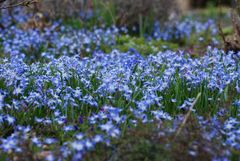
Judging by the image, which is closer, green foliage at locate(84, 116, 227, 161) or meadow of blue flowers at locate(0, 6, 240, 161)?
green foliage at locate(84, 116, 227, 161)

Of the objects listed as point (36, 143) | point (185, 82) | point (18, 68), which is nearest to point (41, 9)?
point (18, 68)

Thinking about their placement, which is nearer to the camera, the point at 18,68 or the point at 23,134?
the point at 23,134

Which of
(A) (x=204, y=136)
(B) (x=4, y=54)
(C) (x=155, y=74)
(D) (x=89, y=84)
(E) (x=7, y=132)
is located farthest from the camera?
(B) (x=4, y=54)

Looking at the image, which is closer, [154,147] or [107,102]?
[154,147]

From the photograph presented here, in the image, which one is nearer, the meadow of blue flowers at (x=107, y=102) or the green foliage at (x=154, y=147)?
the green foliage at (x=154, y=147)

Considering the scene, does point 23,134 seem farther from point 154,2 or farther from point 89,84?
point 154,2

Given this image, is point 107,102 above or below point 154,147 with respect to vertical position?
above

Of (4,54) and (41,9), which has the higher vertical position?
(41,9)

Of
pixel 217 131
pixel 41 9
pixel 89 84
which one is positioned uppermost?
Answer: pixel 41 9
